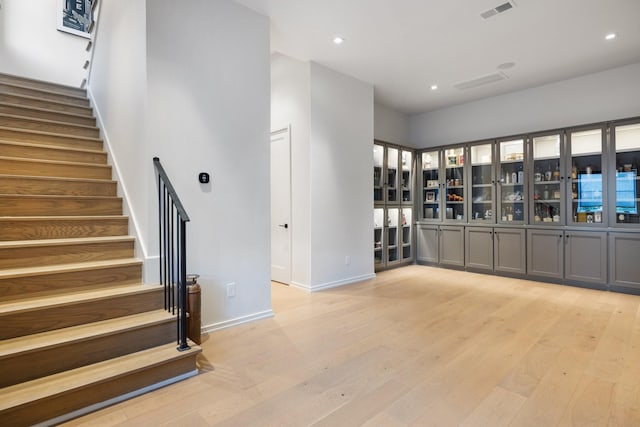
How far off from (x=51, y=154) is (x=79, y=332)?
219cm

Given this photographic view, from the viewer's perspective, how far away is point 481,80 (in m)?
5.05

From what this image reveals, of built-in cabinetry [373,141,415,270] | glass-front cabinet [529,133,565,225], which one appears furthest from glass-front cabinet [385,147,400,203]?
glass-front cabinet [529,133,565,225]

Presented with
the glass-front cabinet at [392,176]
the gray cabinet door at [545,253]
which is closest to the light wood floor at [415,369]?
the gray cabinet door at [545,253]

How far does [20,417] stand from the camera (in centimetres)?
164

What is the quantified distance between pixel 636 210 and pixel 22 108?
7602 millimetres

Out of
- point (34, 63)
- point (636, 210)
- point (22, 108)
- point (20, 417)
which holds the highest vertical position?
point (34, 63)

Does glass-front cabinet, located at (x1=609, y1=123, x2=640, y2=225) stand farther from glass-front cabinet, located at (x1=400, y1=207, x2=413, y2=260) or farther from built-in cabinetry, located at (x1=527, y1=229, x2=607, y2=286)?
glass-front cabinet, located at (x1=400, y1=207, x2=413, y2=260)

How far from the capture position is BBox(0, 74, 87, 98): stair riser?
4158 millimetres

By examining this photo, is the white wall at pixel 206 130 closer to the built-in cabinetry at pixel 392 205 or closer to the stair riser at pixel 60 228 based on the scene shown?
the stair riser at pixel 60 228

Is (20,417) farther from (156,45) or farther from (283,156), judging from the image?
(283,156)

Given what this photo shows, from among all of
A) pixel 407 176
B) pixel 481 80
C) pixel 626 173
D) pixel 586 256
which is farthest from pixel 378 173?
pixel 626 173

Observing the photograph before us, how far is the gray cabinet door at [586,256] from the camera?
4.48 meters

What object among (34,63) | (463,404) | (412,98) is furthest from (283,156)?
(34,63)

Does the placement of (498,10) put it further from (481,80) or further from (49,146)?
(49,146)
